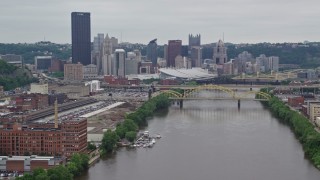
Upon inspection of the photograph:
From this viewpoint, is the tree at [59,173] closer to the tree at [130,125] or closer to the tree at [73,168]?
the tree at [73,168]

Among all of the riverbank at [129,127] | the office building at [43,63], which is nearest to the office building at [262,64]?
the office building at [43,63]

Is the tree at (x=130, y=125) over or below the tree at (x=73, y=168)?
over

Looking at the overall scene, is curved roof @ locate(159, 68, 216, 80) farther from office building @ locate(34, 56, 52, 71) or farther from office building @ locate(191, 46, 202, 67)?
office building @ locate(191, 46, 202, 67)

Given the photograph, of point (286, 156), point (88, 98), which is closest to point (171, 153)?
point (286, 156)

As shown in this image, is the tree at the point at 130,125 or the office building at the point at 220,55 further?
the office building at the point at 220,55

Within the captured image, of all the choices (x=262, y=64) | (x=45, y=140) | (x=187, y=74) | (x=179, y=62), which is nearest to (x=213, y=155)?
(x=45, y=140)

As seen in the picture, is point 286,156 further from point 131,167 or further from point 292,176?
point 131,167

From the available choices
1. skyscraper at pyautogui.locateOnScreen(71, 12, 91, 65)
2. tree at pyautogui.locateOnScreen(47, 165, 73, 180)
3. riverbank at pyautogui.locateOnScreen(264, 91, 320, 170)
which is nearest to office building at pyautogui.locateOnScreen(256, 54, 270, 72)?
skyscraper at pyautogui.locateOnScreen(71, 12, 91, 65)

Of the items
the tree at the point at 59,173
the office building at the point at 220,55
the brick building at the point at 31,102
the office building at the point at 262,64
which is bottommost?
the tree at the point at 59,173
